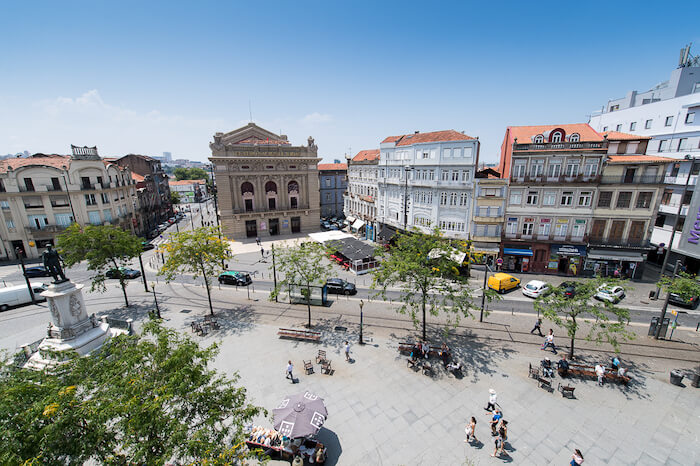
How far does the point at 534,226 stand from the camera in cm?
3092

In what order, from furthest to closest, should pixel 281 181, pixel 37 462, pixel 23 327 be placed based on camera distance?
1. pixel 281 181
2. pixel 23 327
3. pixel 37 462

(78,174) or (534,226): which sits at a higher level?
A: (78,174)

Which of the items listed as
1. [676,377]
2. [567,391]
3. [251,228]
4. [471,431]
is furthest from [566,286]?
[251,228]

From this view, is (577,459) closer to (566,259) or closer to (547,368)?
(547,368)

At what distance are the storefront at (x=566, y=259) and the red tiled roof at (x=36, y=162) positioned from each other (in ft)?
199

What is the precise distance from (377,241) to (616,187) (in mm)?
28253

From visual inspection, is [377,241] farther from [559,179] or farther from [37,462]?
[37,462]

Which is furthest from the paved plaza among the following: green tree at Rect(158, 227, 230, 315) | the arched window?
the arched window

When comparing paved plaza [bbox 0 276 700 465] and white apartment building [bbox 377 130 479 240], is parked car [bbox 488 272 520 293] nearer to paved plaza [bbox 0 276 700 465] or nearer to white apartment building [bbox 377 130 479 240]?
paved plaza [bbox 0 276 700 465]

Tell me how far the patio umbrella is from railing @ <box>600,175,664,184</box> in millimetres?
33424

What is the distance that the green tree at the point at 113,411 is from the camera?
20.8 feet

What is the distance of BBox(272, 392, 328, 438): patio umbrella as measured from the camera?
1099 centimetres

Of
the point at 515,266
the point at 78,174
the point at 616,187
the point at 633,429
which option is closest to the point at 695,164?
the point at 616,187

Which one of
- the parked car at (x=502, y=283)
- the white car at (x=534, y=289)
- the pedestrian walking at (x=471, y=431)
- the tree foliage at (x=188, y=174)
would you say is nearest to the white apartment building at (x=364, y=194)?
the parked car at (x=502, y=283)
